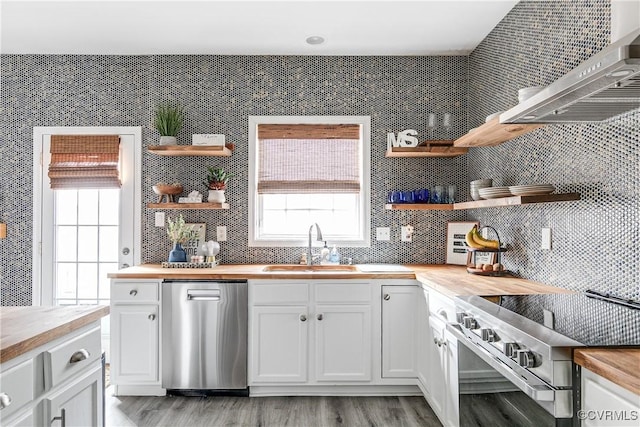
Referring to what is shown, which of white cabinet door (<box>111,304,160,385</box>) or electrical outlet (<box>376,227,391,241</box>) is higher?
electrical outlet (<box>376,227,391,241</box>)

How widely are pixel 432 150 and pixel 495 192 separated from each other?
34.2 inches

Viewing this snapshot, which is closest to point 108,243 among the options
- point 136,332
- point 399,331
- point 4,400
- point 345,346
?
point 136,332

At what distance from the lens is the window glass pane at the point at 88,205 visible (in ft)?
11.8

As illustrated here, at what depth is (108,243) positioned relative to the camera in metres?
3.60

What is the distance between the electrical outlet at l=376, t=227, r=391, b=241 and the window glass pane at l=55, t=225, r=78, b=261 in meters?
2.62

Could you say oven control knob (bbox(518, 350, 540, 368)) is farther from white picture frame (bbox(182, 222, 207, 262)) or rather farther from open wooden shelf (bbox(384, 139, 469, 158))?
white picture frame (bbox(182, 222, 207, 262))

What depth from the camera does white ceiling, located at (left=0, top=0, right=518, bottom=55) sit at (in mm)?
2771

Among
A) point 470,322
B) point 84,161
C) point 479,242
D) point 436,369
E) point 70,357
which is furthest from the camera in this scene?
point 84,161

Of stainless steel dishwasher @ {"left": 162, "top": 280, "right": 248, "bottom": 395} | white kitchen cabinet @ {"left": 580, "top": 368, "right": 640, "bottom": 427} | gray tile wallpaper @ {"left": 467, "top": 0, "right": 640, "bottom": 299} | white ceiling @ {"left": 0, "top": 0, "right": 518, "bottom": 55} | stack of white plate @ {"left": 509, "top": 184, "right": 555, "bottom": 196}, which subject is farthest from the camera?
stainless steel dishwasher @ {"left": 162, "top": 280, "right": 248, "bottom": 395}

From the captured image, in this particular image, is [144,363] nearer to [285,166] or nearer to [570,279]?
[285,166]

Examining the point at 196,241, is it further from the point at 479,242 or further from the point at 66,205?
the point at 479,242

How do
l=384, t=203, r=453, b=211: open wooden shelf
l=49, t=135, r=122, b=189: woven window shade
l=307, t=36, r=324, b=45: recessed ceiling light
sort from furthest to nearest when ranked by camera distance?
l=49, t=135, r=122, b=189: woven window shade < l=384, t=203, r=453, b=211: open wooden shelf < l=307, t=36, r=324, b=45: recessed ceiling light

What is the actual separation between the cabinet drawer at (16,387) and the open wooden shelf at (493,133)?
2.37 meters

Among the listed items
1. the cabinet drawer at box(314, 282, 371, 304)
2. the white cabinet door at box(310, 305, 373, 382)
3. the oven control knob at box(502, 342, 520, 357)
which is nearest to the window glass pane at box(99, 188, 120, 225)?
the cabinet drawer at box(314, 282, 371, 304)
